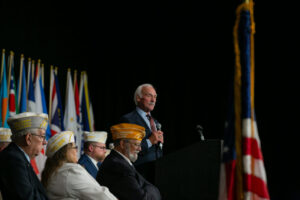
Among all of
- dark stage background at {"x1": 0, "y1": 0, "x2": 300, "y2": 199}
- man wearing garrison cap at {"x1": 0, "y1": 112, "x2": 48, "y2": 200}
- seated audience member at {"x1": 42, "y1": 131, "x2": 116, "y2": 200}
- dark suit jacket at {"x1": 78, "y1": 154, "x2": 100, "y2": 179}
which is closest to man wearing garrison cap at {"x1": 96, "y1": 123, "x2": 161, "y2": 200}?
seated audience member at {"x1": 42, "y1": 131, "x2": 116, "y2": 200}

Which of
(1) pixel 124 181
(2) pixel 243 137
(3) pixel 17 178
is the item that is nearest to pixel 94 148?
(1) pixel 124 181

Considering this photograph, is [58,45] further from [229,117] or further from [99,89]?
[229,117]

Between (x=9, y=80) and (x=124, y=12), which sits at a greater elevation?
(x=124, y=12)

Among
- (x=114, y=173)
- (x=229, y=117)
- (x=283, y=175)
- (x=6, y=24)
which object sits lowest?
(x=283, y=175)

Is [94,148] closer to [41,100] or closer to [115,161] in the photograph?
[115,161]

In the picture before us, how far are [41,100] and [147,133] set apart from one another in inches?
136

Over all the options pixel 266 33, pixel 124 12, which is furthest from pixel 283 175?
pixel 124 12

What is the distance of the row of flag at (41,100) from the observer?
21.0 ft

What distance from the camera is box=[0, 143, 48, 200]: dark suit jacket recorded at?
2.76 m

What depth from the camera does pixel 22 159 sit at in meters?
2.88

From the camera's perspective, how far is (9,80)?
660cm

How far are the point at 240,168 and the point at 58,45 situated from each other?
22.1 ft

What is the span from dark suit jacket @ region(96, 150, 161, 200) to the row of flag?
2.67 meters

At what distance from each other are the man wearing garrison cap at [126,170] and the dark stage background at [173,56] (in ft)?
10.4
